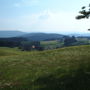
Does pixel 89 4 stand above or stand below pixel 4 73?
above

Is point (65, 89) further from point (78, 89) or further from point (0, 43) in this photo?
point (0, 43)

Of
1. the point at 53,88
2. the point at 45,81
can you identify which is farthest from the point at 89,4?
the point at 53,88

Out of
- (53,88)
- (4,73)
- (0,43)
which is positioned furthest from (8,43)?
(53,88)

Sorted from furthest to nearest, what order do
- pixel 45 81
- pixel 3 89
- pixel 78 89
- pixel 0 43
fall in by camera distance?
1. pixel 0 43
2. pixel 45 81
3. pixel 3 89
4. pixel 78 89

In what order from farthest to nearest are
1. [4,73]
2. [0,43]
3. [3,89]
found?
[0,43], [4,73], [3,89]

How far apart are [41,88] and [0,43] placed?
169698 mm

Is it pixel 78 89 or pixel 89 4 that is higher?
pixel 89 4

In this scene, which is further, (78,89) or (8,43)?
(8,43)

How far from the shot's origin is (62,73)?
68.2 feet

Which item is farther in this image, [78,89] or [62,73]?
[62,73]

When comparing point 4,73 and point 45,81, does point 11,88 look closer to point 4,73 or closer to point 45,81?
point 45,81

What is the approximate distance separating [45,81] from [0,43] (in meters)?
167

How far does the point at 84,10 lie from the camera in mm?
24750

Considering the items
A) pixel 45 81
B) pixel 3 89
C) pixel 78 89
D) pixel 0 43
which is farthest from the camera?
pixel 0 43
